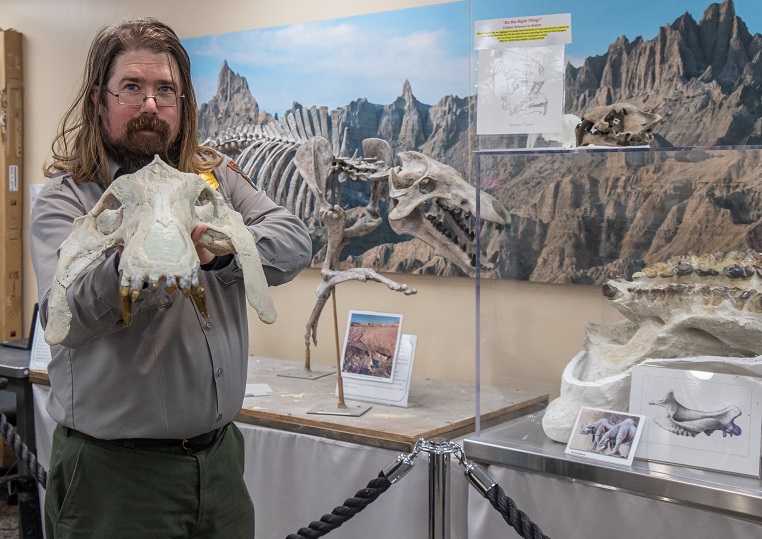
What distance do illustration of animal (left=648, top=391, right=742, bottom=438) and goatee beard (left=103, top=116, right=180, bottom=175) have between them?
161 centimetres

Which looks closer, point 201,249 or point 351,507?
point 201,249

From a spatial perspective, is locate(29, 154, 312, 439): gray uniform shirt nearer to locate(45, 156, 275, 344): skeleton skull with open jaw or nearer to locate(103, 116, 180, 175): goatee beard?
locate(103, 116, 180, 175): goatee beard

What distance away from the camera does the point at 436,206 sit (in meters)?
3.74

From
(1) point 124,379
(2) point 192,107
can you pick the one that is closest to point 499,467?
(1) point 124,379

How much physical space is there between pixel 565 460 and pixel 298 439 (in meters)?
1.08

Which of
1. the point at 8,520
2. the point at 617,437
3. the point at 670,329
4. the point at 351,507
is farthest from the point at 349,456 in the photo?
the point at 8,520

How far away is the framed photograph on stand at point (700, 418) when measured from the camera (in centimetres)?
247

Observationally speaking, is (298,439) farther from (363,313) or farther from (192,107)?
(192,107)

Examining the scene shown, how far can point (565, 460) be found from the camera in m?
2.67

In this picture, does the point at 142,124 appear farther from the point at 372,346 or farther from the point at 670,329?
the point at 372,346

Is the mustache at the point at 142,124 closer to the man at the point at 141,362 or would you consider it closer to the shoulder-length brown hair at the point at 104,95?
the man at the point at 141,362

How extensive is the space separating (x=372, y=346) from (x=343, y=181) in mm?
969

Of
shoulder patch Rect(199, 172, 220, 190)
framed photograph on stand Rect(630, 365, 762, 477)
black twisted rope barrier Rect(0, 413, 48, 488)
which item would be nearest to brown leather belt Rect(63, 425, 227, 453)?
shoulder patch Rect(199, 172, 220, 190)

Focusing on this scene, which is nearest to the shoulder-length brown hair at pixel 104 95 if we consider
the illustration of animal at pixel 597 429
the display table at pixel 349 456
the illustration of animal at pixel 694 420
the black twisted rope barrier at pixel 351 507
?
the black twisted rope barrier at pixel 351 507
